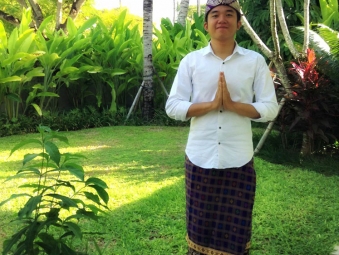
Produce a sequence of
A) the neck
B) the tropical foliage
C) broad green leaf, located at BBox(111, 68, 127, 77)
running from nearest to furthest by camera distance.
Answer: the neck < the tropical foliage < broad green leaf, located at BBox(111, 68, 127, 77)

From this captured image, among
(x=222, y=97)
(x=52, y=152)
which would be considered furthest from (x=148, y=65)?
(x=52, y=152)

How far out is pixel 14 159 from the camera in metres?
5.22

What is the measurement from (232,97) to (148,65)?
591cm

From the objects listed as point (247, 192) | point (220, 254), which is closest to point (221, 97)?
point (247, 192)

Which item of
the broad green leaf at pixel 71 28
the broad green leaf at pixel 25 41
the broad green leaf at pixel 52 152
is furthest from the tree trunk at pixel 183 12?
the broad green leaf at pixel 52 152

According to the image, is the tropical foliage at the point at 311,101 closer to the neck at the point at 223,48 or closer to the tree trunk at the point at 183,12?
the neck at the point at 223,48

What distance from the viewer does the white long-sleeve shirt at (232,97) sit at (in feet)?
6.51

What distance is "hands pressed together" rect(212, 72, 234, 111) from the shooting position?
6.19 feet

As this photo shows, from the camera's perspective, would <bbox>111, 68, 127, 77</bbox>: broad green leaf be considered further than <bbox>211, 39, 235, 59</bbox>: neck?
Yes

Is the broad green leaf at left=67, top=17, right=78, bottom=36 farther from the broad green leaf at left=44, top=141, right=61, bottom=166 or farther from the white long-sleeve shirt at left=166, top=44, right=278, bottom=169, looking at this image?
the broad green leaf at left=44, top=141, right=61, bottom=166

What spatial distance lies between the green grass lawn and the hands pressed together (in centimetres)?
77

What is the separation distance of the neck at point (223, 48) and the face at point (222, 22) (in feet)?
0.11

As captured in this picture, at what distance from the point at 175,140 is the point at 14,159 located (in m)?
2.26

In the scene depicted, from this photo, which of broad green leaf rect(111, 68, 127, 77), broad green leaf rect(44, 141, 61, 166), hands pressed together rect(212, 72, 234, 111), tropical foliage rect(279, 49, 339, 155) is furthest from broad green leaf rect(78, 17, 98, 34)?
broad green leaf rect(44, 141, 61, 166)
